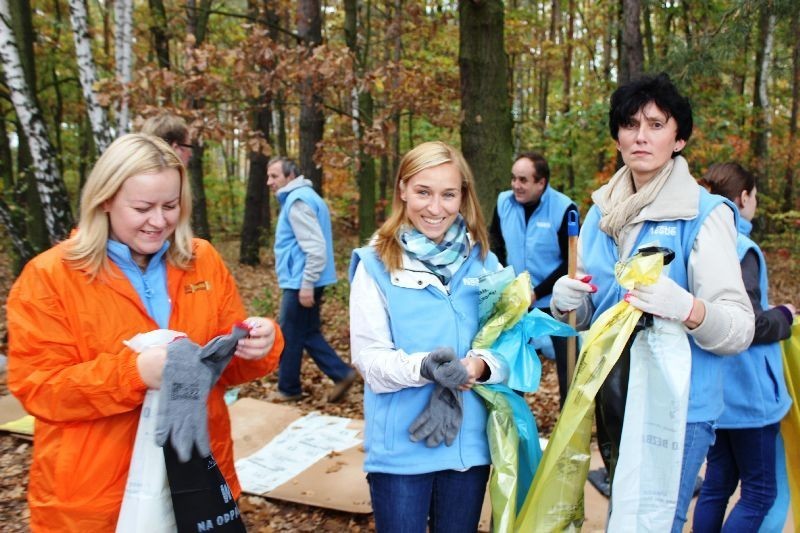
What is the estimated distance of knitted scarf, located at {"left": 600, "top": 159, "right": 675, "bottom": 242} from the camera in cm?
213

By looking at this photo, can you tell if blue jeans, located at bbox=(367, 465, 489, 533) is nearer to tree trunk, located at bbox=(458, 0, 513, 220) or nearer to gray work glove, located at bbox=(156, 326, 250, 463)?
gray work glove, located at bbox=(156, 326, 250, 463)

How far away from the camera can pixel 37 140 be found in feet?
21.1

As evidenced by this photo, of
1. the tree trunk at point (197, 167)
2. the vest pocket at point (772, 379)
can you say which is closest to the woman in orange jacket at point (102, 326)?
the vest pocket at point (772, 379)

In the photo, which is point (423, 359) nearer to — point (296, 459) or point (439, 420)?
point (439, 420)

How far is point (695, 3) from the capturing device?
10.9 m

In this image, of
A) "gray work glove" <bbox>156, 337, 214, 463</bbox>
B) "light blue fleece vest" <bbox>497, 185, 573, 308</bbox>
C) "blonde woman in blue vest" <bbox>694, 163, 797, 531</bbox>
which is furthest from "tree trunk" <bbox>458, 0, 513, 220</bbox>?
"gray work glove" <bbox>156, 337, 214, 463</bbox>

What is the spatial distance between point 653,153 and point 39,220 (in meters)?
8.42

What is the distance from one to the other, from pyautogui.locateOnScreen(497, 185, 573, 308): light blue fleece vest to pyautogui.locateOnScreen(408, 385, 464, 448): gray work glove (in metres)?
2.55

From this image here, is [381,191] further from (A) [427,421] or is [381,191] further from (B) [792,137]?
(A) [427,421]

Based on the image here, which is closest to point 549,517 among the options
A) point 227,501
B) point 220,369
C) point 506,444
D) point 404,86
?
point 506,444

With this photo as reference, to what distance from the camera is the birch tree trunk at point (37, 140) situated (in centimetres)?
623

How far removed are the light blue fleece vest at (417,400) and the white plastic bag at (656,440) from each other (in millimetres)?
458

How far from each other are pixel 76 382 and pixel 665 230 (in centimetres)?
189

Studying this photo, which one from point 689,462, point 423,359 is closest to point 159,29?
point 423,359
